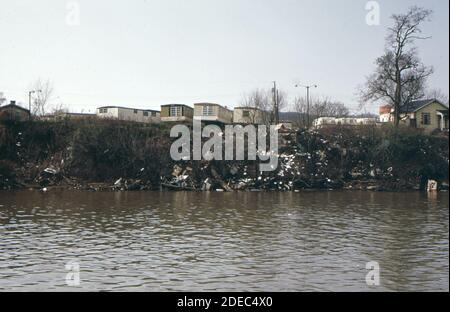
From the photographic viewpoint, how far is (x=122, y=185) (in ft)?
127

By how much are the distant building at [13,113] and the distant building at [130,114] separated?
9.83 m

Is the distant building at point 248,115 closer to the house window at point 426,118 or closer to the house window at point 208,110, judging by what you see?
the house window at point 208,110

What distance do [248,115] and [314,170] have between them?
783 inches

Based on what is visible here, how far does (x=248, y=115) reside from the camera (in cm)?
6103

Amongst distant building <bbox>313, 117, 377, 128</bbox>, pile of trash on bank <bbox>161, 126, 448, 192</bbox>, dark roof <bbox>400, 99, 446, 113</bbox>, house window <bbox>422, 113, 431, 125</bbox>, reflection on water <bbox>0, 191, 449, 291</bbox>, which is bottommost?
reflection on water <bbox>0, 191, 449, 291</bbox>

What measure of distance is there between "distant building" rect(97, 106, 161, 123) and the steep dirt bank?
12.5 metres

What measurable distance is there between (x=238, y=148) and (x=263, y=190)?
6.61 metres

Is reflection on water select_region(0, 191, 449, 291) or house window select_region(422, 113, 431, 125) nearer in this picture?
reflection on water select_region(0, 191, 449, 291)

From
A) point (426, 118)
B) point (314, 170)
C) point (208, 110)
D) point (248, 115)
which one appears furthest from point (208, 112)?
point (426, 118)

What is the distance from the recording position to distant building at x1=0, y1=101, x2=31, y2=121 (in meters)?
46.2

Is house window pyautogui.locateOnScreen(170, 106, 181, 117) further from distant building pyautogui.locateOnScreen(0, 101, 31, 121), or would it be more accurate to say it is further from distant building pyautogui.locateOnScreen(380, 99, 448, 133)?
distant building pyautogui.locateOnScreen(380, 99, 448, 133)

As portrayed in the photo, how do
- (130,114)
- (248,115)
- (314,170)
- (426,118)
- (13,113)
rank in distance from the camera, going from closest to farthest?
(314,170) → (13,113) → (248,115) → (130,114) → (426,118)

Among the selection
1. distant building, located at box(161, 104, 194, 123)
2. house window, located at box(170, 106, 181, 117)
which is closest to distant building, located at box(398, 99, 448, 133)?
distant building, located at box(161, 104, 194, 123)

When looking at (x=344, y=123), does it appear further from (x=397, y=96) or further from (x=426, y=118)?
(x=426, y=118)
